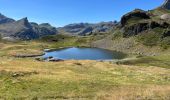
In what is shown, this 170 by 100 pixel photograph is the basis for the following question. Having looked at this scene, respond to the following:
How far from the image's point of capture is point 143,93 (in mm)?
35000

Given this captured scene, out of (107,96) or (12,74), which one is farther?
(12,74)

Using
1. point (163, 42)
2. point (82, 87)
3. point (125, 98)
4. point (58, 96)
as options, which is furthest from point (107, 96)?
point (163, 42)

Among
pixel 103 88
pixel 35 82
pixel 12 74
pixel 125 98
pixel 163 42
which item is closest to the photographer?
pixel 125 98

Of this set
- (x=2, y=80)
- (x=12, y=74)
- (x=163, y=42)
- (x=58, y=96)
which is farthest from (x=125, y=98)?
(x=163, y=42)

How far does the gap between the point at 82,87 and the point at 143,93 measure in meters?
9.52

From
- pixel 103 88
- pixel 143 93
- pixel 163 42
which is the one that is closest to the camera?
pixel 143 93

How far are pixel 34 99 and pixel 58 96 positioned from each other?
3.14 metres

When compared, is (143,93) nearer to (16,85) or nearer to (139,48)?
(16,85)

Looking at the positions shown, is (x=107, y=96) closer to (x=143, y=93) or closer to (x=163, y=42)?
(x=143, y=93)

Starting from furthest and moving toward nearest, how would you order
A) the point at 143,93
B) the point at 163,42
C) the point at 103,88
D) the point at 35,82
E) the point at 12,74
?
the point at 163,42 → the point at 12,74 → the point at 35,82 → the point at 103,88 → the point at 143,93

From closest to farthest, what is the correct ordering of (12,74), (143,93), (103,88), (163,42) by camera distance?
(143,93)
(103,88)
(12,74)
(163,42)

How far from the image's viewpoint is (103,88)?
4144 centimetres

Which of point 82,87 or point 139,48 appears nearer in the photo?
point 82,87

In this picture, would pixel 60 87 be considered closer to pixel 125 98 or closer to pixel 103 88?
pixel 103 88
